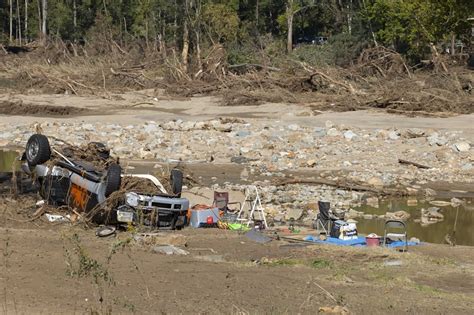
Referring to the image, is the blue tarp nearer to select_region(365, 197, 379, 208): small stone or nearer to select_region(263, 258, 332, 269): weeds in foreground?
select_region(263, 258, 332, 269): weeds in foreground

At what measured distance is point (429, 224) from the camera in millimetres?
16734

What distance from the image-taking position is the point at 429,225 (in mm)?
16656

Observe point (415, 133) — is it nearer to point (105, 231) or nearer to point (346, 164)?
point (346, 164)

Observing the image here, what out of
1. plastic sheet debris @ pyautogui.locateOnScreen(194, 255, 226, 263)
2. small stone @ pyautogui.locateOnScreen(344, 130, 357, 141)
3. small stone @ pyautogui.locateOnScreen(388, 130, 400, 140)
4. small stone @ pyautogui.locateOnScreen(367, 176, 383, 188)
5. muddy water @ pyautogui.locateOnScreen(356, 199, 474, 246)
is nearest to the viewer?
plastic sheet debris @ pyautogui.locateOnScreen(194, 255, 226, 263)

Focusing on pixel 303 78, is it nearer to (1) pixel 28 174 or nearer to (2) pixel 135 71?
(2) pixel 135 71

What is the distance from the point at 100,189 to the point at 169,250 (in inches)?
85.4

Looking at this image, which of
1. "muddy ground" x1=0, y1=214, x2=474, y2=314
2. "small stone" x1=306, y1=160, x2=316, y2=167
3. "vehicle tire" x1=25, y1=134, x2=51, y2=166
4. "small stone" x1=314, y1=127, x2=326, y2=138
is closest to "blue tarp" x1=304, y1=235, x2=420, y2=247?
"muddy ground" x1=0, y1=214, x2=474, y2=314

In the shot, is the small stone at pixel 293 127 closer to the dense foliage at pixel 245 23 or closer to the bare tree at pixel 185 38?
the dense foliage at pixel 245 23

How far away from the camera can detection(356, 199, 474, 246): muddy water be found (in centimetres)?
1562

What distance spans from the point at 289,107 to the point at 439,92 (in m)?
5.68

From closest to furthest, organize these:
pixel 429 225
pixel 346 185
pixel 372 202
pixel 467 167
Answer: pixel 429 225 < pixel 372 202 < pixel 346 185 < pixel 467 167

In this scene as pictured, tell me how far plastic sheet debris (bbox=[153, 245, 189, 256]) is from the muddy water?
208 inches

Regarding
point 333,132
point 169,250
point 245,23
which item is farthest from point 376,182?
point 245,23

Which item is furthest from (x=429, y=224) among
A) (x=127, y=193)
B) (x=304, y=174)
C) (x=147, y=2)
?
(x=147, y=2)
